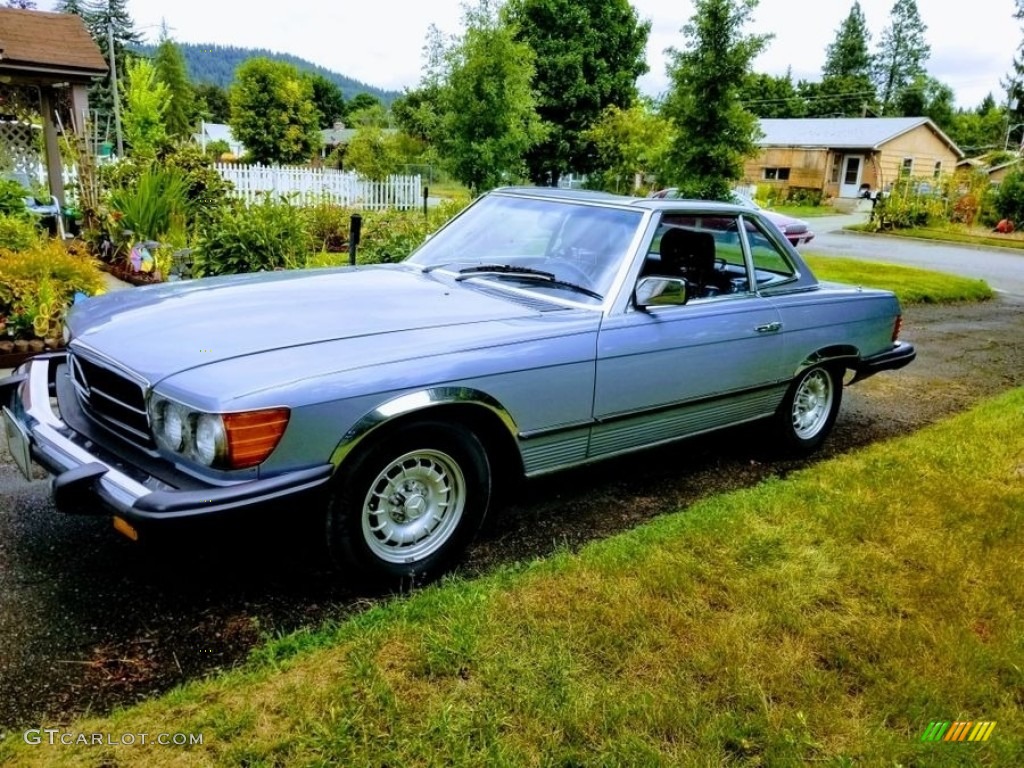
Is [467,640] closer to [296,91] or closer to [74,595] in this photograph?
[74,595]

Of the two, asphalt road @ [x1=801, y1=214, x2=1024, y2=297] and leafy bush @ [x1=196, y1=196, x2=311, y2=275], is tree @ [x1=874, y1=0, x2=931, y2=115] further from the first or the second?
leafy bush @ [x1=196, y1=196, x2=311, y2=275]

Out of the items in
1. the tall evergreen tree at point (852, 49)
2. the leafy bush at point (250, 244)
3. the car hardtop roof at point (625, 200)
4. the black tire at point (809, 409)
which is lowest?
the black tire at point (809, 409)

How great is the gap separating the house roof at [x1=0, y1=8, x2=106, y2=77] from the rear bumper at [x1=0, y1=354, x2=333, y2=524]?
12090mm

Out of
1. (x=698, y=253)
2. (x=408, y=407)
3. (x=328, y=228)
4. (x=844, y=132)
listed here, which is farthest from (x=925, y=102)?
(x=408, y=407)

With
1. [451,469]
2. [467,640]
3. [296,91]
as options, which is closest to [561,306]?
[451,469]

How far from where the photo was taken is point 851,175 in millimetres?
42750

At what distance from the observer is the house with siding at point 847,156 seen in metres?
41.8

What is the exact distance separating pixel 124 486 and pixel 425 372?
44.5 inches

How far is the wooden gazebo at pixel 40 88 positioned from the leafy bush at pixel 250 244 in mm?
5348

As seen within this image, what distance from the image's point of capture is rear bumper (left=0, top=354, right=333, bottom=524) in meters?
2.56

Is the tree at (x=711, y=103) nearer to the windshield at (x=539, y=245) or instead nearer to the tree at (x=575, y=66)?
the windshield at (x=539, y=245)

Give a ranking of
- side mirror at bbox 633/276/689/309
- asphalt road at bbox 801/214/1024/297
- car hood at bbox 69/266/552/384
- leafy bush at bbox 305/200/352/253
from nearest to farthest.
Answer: car hood at bbox 69/266/552/384 < side mirror at bbox 633/276/689/309 < leafy bush at bbox 305/200/352/253 < asphalt road at bbox 801/214/1024/297

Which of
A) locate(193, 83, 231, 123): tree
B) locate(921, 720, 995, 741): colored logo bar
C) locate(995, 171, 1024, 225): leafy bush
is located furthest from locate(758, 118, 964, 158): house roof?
locate(193, 83, 231, 123): tree

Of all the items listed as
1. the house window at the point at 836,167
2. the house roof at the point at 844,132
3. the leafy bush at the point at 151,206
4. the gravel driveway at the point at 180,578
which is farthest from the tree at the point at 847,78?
the gravel driveway at the point at 180,578
